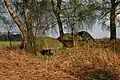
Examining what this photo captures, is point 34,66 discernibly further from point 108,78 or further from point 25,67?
point 108,78

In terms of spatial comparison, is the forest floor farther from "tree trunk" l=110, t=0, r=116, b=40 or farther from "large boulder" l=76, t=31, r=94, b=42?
"tree trunk" l=110, t=0, r=116, b=40

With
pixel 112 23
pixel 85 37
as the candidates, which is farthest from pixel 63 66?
pixel 112 23

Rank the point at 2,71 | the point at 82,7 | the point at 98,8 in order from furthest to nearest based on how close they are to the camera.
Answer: the point at 98,8
the point at 82,7
the point at 2,71

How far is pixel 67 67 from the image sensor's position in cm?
855

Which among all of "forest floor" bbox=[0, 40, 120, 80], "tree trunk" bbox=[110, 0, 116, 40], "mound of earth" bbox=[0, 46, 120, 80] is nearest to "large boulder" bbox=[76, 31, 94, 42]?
"tree trunk" bbox=[110, 0, 116, 40]

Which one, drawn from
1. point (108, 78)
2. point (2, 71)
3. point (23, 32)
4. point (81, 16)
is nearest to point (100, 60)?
point (108, 78)

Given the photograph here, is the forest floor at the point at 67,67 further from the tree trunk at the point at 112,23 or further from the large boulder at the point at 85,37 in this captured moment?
the tree trunk at the point at 112,23

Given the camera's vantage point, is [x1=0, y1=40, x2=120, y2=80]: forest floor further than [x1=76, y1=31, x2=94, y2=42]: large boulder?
No

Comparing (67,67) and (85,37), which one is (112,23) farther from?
(67,67)

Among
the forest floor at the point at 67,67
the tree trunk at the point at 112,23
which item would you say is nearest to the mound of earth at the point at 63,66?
the forest floor at the point at 67,67

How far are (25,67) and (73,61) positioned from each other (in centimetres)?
135

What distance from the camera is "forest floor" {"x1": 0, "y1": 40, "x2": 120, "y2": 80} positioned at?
778 cm

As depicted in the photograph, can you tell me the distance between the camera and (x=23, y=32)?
13.5 meters

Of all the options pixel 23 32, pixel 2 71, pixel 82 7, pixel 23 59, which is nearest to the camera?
pixel 2 71
